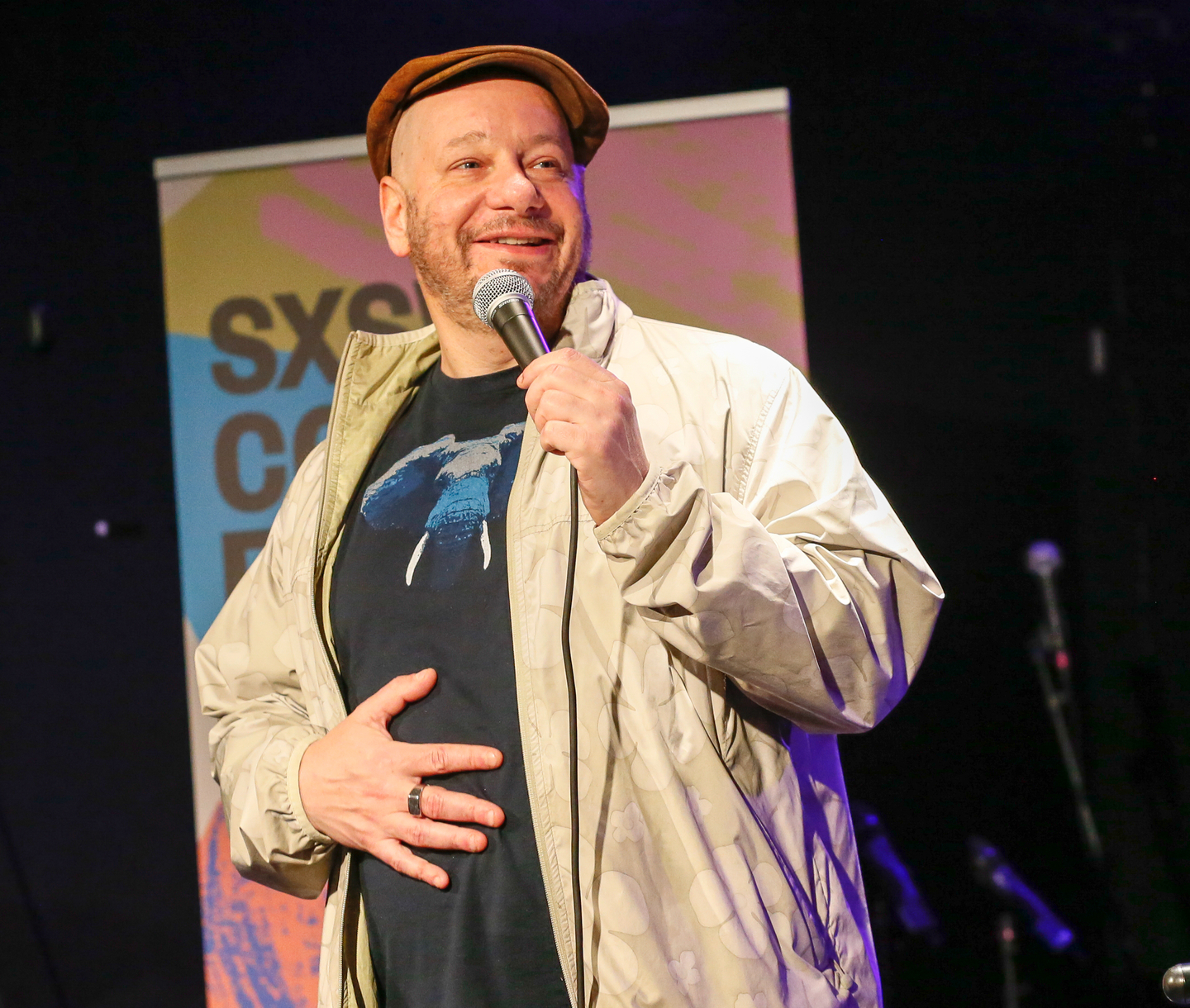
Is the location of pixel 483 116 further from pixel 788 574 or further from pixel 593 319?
pixel 788 574

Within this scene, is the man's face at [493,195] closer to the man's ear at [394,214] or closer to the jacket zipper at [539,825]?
the man's ear at [394,214]

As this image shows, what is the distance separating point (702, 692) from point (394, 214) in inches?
37.4

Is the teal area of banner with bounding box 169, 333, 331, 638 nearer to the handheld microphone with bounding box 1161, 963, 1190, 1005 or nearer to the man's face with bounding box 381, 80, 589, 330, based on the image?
the man's face with bounding box 381, 80, 589, 330

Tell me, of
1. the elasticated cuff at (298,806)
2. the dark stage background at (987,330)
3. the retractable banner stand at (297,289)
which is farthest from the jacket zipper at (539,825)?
the dark stage background at (987,330)

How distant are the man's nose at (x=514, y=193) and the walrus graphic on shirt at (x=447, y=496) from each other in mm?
307

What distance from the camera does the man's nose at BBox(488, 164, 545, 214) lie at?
153cm

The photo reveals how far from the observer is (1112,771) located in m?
2.69

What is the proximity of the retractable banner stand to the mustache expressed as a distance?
920mm

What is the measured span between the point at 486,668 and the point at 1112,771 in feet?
6.52

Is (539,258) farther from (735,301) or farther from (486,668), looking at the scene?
(735,301)

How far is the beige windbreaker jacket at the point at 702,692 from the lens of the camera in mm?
1116

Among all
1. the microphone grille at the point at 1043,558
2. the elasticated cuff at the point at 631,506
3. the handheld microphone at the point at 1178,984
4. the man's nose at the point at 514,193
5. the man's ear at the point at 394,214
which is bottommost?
the handheld microphone at the point at 1178,984

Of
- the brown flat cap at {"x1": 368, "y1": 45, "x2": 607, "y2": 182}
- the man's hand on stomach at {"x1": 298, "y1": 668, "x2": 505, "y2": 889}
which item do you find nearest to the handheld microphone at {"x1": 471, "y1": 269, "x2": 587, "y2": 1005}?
the man's hand on stomach at {"x1": 298, "y1": 668, "x2": 505, "y2": 889}

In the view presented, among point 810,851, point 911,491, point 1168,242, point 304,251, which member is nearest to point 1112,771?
point 911,491
